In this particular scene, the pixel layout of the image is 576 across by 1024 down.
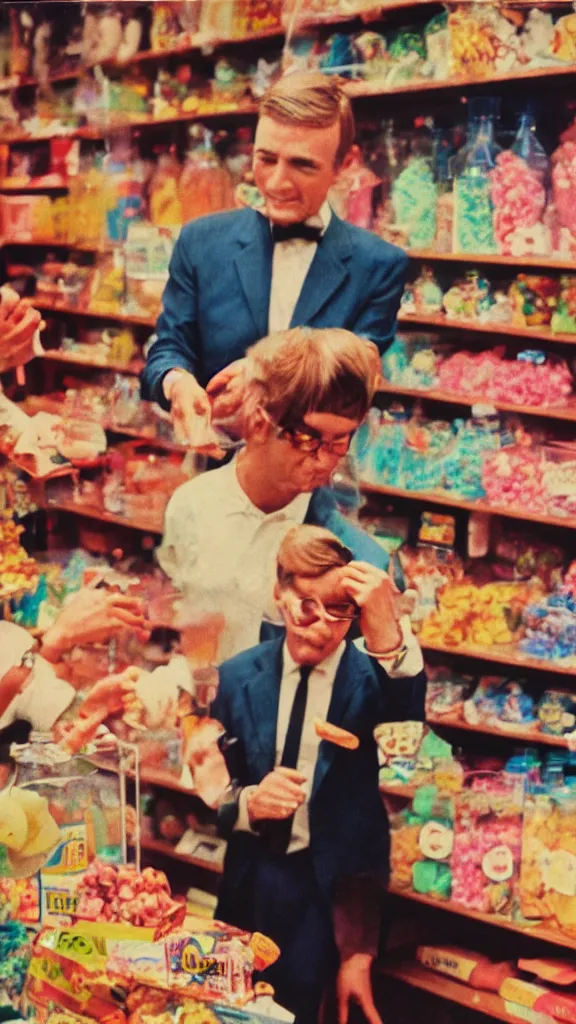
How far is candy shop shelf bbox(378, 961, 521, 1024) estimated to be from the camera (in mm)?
2750

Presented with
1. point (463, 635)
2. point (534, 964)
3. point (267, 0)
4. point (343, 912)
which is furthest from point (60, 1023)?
point (267, 0)

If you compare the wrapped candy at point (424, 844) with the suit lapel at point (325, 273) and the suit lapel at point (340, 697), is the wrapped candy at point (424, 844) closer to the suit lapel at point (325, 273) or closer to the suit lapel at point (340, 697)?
the suit lapel at point (340, 697)

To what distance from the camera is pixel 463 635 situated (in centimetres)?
271

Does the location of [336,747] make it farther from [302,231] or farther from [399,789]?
[302,231]

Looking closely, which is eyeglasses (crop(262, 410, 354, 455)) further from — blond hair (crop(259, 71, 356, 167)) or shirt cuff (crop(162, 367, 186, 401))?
blond hair (crop(259, 71, 356, 167))

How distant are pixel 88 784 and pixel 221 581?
0.54 m

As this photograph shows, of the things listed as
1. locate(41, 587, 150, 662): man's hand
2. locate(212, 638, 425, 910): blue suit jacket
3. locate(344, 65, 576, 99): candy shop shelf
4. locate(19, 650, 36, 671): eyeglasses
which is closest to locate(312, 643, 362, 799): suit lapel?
locate(212, 638, 425, 910): blue suit jacket

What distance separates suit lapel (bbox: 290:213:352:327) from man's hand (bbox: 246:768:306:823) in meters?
0.89

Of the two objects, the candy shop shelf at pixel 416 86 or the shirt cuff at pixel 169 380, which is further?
the shirt cuff at pixel 169 380

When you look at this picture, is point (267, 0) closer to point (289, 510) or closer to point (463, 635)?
point (289, 510)

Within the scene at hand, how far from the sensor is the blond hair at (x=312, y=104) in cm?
251

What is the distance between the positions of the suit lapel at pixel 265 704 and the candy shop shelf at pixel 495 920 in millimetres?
384

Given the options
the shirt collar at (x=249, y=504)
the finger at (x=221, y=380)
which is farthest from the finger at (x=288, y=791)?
the finger at (x=221, y=380)

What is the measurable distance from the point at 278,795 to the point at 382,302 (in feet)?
3.27
